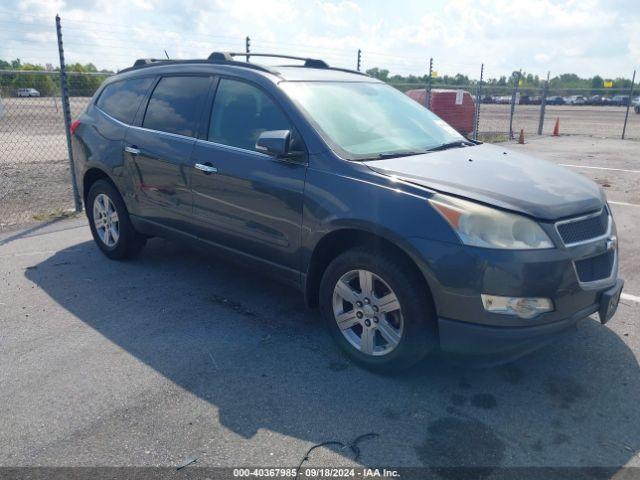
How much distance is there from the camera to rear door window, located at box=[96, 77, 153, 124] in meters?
5.26

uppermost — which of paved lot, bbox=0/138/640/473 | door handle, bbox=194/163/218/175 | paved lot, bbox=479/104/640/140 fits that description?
door handle, bbox=194/163/218/175

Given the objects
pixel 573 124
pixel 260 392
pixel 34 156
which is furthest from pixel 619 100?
pixel 260 392

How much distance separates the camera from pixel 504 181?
3.44m

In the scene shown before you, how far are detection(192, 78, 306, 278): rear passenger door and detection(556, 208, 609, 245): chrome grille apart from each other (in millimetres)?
1617

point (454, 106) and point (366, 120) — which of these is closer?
point (366, 120)

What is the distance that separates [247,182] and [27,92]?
43.5 feet

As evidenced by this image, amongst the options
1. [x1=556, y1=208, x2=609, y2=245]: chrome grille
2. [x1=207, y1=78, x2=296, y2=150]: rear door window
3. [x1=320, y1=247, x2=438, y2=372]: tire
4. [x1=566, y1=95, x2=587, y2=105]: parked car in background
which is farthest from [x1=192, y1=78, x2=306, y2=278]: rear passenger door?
[x1=566, y1=95, x2=587, y2=105]: parked car in background

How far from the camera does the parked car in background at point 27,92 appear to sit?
13.6 m

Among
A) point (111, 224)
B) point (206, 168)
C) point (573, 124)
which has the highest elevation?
point (206, 168)

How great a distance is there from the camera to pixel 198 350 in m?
3.87

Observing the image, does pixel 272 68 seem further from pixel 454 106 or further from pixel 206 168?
pixel 454 106

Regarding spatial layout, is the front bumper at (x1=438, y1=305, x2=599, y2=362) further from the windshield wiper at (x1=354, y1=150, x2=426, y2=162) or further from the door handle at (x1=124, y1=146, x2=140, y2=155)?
the door handle at (x1=124, y1=146, x2=140, y2=155)

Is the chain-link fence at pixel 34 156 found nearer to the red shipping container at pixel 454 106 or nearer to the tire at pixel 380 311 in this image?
the tire at pixel 380 311

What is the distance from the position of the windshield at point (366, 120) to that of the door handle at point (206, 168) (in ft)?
2.68
